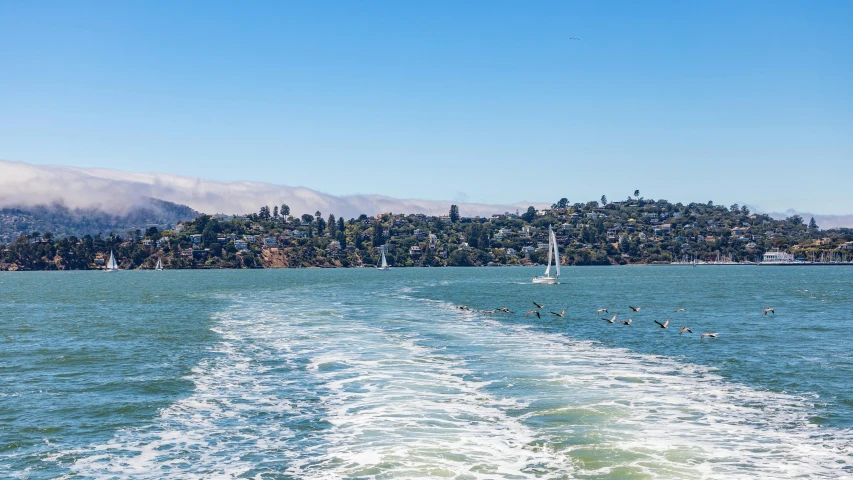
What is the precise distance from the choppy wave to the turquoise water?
95mm

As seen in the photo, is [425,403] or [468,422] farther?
[425,403]

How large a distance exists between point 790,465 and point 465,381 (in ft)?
47.3

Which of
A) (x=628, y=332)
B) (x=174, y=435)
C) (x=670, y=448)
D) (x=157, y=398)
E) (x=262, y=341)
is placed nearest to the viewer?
(x=670, y=448)

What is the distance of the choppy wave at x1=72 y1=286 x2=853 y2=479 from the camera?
19.7m

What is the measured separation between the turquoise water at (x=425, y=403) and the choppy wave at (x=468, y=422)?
0.31 feet

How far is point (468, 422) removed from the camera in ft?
80.3

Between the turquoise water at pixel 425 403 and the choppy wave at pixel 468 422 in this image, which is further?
the turquoise water at pixel 425 403

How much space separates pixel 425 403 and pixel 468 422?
3.28 metres

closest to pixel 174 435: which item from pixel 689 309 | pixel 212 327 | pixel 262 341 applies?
pixel 262 341

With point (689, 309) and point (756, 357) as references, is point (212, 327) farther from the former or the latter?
point (689, 309)

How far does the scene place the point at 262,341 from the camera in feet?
154

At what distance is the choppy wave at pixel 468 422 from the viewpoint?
1973cm

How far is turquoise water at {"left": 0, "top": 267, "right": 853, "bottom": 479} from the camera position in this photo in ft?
66.0

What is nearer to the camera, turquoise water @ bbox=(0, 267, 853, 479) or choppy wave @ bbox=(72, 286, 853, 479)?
choppy wave @ bbox=(72, 286, 853, 479)
